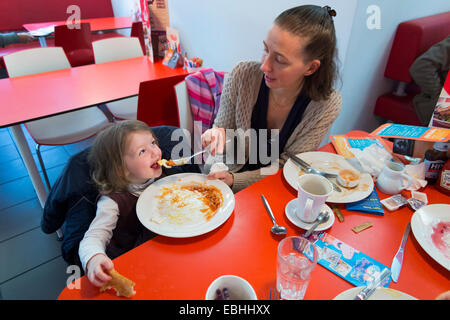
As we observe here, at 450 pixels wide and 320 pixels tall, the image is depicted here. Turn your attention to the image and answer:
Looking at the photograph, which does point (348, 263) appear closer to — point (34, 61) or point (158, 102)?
point (158, 102)

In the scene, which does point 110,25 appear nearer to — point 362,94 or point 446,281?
point 362,94

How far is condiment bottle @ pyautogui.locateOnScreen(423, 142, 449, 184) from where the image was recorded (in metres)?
1.06

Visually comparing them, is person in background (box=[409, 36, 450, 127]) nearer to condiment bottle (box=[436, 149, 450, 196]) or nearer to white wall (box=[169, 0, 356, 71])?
white wall (box=[169, 0, 356, 71])

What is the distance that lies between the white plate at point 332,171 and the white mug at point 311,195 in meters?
0.12

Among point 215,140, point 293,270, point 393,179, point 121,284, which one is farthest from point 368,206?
point 121,284

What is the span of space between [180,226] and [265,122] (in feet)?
2.74

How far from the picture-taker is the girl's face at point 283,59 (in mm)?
1151

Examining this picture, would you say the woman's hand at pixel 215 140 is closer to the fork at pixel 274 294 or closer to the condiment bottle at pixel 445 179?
the fork at pixel 274 294

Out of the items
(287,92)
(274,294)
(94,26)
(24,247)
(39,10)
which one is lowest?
(24,247)

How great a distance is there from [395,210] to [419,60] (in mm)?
1802

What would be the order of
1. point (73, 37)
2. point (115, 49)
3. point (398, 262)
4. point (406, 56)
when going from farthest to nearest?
point (73, 37), point (115, 49), point (406, 56), point (398, 262)

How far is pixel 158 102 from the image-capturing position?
1.84 meters

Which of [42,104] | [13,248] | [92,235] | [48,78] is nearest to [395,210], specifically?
[92,235]

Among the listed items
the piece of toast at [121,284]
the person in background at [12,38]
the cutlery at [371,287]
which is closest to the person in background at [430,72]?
the cutlery at [371,287]
